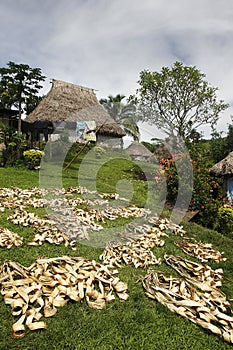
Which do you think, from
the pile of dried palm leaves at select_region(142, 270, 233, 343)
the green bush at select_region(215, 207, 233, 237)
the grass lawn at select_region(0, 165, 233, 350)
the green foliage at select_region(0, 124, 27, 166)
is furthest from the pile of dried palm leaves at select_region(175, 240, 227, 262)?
the green foliage at select_region(0, 124, 27, 166)

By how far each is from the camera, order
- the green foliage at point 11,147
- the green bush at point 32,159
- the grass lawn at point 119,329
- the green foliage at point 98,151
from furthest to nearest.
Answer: the green foliage at point 98,151, the green foliage at point 11,147, the green bush at point 32,159, the grass lawn at point 119,329

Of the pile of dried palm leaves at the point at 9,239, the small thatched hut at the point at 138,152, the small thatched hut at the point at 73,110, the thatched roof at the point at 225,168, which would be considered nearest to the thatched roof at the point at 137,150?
the small thatched hut at the point at 138,152

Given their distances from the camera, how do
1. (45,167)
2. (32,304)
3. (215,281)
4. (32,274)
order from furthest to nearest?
1. (45,167)
2. (215,281)
3. (32,274)
4. (32,304)

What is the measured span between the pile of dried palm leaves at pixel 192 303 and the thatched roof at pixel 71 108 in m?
12.9

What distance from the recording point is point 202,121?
20547 mm

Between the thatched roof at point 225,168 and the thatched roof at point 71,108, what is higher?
the thatched roof at point 71,108

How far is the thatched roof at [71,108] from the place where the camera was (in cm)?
1602

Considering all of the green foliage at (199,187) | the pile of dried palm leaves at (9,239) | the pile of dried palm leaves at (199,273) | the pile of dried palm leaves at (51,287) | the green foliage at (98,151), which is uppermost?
the green foliage at (98,151)

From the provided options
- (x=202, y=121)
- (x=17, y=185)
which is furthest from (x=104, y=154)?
(x=17, y=185)

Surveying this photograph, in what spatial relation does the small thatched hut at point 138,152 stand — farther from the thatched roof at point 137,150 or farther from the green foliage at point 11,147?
the green foliage at point 11,147

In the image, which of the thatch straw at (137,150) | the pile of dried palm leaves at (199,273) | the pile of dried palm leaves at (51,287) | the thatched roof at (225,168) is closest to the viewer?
the pile of dried palm leaves at (51,287)

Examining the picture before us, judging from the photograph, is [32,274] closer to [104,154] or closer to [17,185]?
[17,185]

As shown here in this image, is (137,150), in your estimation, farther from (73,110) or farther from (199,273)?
(199,273)

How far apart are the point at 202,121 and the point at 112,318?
19823 mm
